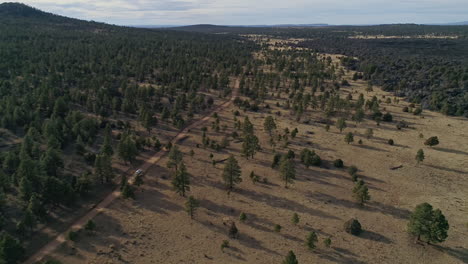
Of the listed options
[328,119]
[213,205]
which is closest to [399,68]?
[328,119]

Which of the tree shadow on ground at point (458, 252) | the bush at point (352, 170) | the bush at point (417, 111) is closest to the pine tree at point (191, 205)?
the bush at point (352, 170)

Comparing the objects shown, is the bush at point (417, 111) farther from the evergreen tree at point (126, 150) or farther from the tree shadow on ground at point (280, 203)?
the evergreen tree at point (126, 150)

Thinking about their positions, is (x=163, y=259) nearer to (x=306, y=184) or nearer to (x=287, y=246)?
(x=287, y=246)

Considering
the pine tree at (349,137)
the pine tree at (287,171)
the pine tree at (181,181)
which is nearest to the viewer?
the pine tree at (181,181)

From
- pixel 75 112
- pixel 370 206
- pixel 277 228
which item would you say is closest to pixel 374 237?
pixel 370 206

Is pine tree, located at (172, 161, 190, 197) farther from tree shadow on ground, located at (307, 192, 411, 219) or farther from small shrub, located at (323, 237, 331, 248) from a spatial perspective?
small shrub, located at (323, 237, 331, 248)

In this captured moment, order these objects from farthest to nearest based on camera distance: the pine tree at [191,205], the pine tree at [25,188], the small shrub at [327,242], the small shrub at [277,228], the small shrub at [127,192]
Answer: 1. the small shrub at [127,192]
2. the pine tree at [191,205]
3. the pine tree at [25,188]
4. the small shrub at [277,228]
5. the small shrub at [327,242]
